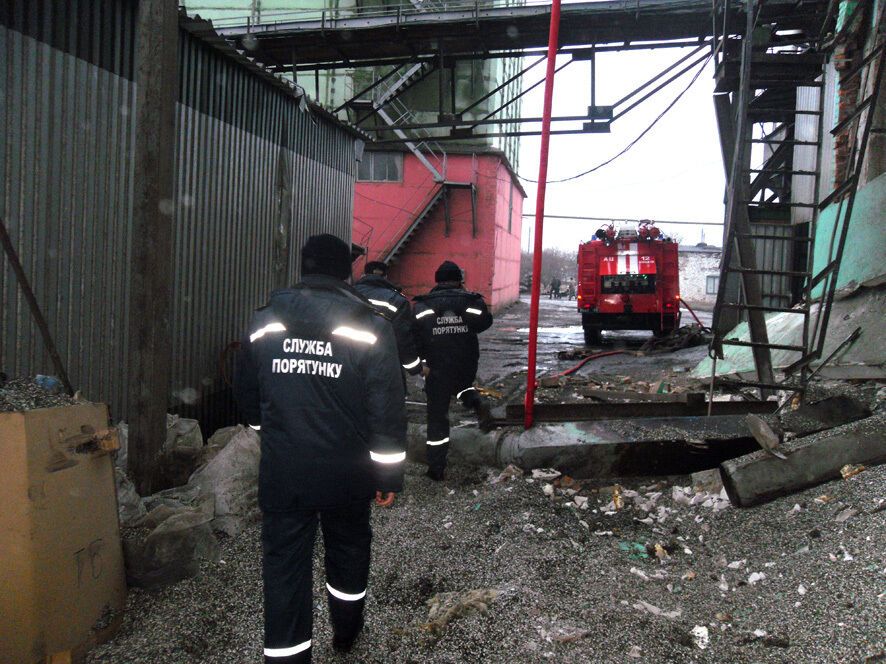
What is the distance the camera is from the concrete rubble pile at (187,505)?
3607mm

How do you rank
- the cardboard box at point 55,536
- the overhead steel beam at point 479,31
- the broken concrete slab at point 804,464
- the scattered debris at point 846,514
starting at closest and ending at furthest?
the cardboard box at point 55,536
the scattered debris at point 846,514
the broken concrete slab at point 804,464
the overhead steel beam at point 479,31

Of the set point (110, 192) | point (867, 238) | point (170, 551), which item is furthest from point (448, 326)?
point (867, 238)

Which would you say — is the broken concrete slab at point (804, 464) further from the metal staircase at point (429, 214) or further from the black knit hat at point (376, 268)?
the metal staircase at point (429, 214)

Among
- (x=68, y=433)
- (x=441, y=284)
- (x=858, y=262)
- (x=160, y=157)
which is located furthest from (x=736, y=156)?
(x=68, y=433)

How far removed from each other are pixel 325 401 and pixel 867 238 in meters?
7.18

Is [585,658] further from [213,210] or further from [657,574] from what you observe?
[213,210]

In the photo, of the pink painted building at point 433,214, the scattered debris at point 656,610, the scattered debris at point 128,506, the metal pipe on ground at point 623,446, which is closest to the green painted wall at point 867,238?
the metal pipe on ground at point 623,446

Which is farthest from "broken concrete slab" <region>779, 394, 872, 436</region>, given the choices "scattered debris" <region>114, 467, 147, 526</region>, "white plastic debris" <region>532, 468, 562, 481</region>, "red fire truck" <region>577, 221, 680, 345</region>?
"red fire truck" <region>577, 221, 680, 345</region>

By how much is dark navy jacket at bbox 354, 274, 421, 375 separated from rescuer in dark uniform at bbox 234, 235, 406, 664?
2711 mm

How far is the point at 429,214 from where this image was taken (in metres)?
23.5

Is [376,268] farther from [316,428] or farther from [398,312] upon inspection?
[316,428]

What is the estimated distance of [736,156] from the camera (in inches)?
212

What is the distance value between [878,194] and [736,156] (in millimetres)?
3050

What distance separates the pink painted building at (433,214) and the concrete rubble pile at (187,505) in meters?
18.2
